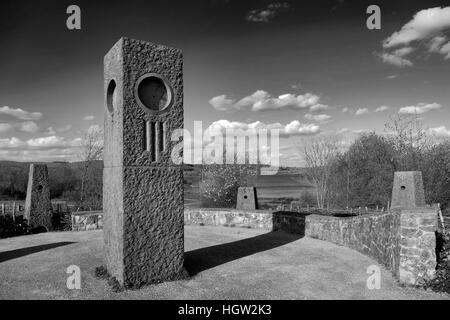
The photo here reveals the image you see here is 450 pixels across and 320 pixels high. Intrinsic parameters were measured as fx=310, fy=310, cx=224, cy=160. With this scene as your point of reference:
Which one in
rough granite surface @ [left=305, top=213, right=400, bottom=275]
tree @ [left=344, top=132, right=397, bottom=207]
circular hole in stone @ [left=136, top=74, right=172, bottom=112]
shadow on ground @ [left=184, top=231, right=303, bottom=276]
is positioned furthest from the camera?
tree @ [left=344, top=132, right=397, bottom=207]

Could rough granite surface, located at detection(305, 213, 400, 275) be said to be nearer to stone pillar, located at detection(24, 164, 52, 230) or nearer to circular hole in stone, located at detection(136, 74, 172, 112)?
circular hole in stone, located at detection(136, 74, 172, 112)

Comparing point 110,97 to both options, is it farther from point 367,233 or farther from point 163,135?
point 367,233

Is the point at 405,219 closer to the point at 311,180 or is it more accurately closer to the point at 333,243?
the point at 333,243

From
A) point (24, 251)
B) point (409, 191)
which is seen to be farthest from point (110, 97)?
point (409, 191)

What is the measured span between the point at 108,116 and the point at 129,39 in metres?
1.35

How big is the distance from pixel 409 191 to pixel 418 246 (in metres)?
9.25

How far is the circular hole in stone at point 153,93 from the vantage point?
496 cm

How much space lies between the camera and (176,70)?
208 inches

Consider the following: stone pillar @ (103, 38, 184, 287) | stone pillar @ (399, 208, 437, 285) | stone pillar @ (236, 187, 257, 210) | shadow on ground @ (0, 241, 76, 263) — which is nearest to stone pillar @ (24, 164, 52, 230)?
shadow on ground @ (0, 241, 76, 263)

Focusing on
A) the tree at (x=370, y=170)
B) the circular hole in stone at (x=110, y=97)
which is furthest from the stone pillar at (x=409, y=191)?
the circular hole in stone at (x=110, y=97)

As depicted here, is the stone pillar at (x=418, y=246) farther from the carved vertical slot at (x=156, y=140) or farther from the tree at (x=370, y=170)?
the tree at (x=370, y=170)

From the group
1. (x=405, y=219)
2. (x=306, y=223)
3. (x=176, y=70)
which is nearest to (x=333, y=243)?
(x=306, y=223)

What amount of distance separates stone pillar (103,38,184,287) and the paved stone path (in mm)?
489

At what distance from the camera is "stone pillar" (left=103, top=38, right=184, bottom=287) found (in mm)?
4801
